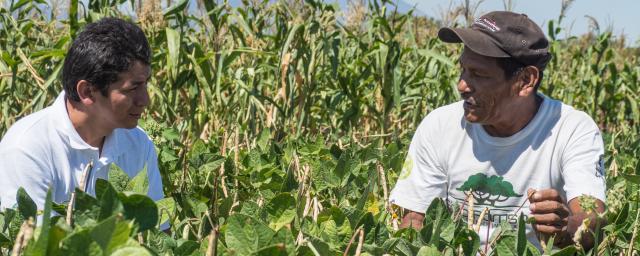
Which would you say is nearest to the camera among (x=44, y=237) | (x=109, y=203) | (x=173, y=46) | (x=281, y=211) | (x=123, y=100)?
(x=44, y=237)

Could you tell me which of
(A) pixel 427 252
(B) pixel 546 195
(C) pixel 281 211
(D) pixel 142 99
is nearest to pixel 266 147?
(D) pixel 142 99

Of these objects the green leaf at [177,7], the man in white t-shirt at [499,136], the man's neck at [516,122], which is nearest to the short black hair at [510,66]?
the man in white t-shirt at [499,136]

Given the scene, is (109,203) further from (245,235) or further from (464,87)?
(464,87)

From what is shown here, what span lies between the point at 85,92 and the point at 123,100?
0.40 feet

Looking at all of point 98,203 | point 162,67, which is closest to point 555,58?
point 162,67

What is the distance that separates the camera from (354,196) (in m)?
2.58

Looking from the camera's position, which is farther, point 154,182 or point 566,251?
point 154,182

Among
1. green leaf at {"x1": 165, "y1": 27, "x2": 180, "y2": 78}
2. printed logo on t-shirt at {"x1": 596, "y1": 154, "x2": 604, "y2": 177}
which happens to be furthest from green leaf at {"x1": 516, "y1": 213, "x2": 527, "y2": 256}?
green leaf at {"x1": 165, "y1": 27, "x2": 180, "y2": 78}

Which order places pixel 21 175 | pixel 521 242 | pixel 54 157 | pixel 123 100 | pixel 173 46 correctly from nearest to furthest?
pixel 521 242
pixel 21 175
pixel 54 157
pixel 123 100
pixel 173 46

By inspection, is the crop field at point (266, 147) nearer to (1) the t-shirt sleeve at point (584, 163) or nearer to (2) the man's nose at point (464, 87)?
(1) the t-shirt sleeve at point (584, 163)

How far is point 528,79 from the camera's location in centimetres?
271

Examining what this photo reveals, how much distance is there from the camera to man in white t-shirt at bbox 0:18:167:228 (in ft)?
7.92

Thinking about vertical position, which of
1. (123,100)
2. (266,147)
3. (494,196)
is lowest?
(266,147)

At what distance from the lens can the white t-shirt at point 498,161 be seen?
2.55 meters
